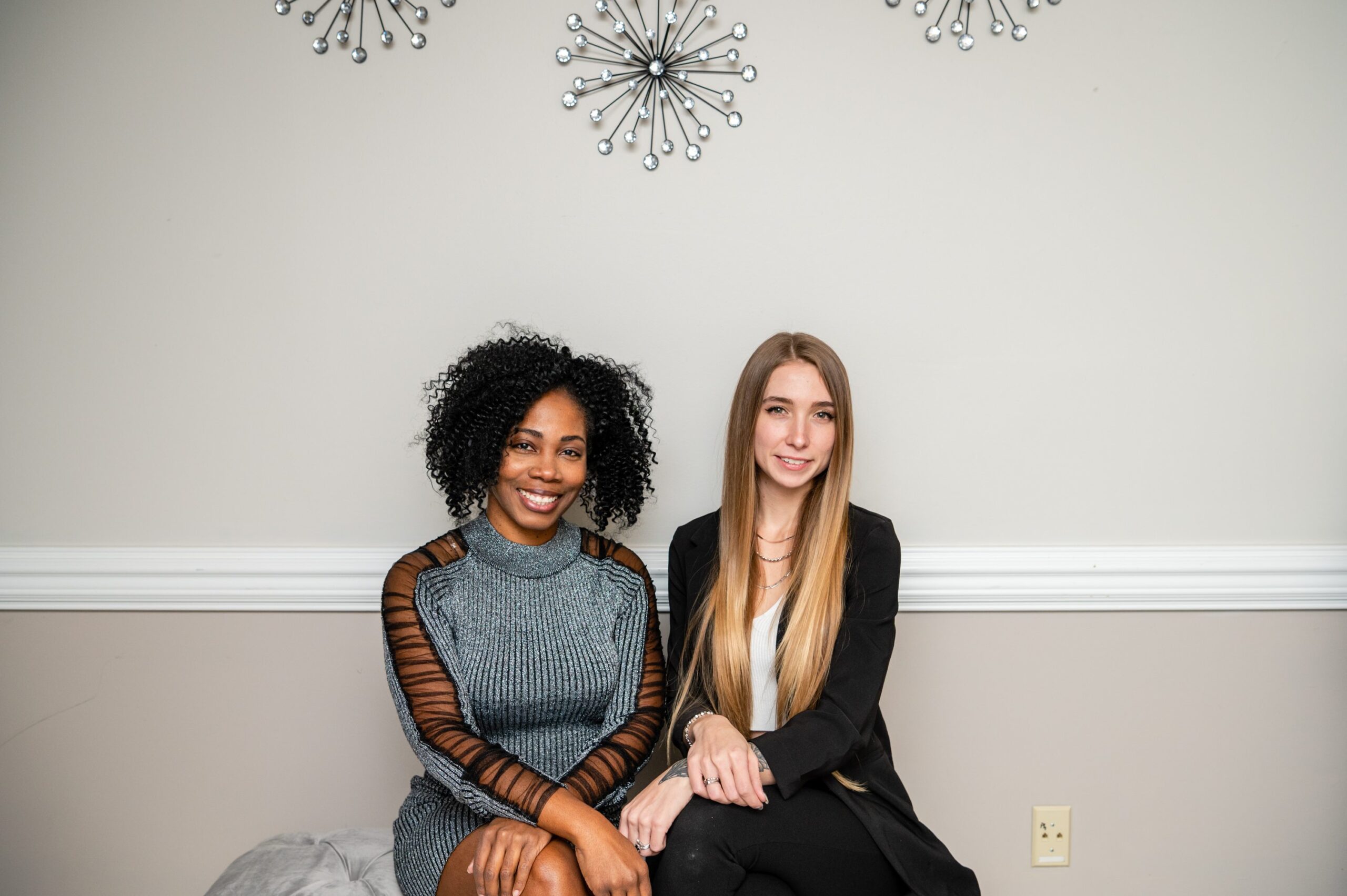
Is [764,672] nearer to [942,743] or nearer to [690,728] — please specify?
[690,728]

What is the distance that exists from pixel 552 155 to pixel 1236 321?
1.57 meters

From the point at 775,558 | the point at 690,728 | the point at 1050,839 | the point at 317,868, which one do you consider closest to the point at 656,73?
the point at 775,558

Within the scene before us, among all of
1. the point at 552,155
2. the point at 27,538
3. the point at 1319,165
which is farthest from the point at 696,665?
the point at 1319,165

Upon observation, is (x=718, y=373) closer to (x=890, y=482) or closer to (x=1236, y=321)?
(x=890, y=482)

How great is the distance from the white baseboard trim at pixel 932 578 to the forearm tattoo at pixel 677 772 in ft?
1.65

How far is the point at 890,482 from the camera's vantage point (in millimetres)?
1987

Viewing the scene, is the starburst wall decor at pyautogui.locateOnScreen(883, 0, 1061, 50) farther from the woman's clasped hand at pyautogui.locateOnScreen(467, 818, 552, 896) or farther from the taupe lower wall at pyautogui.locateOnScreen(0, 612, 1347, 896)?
the woman's clasped hand at pyautogui.locateOnScreen(467, 818, 552, 896)

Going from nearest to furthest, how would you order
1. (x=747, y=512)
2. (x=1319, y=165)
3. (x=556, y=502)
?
1. (x=556, y=502)
2. (x=747, y=512)
3. (x=1319, y=165)

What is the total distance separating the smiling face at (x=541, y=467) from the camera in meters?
1.60

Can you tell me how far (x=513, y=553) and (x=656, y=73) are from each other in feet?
3.58

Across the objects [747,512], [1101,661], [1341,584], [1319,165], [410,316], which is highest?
[1319,165]

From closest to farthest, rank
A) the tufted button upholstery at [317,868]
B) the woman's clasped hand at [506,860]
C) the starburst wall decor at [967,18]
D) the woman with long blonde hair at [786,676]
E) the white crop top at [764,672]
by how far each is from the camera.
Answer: the woman's clasped hand at [506,860]
the woman with long blonde hair at [786,676]
the tufted button upholstery at [317,868]
the white crop top at [764,672]
the starburst wall decor at [967,18]

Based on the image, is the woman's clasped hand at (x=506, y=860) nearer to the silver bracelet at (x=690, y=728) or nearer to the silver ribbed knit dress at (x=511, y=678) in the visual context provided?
the silver ribbed knit dress at (x=511, y=678)

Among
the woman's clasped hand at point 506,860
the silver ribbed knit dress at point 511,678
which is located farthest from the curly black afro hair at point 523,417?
the woman's clasped hand at point 506,860
